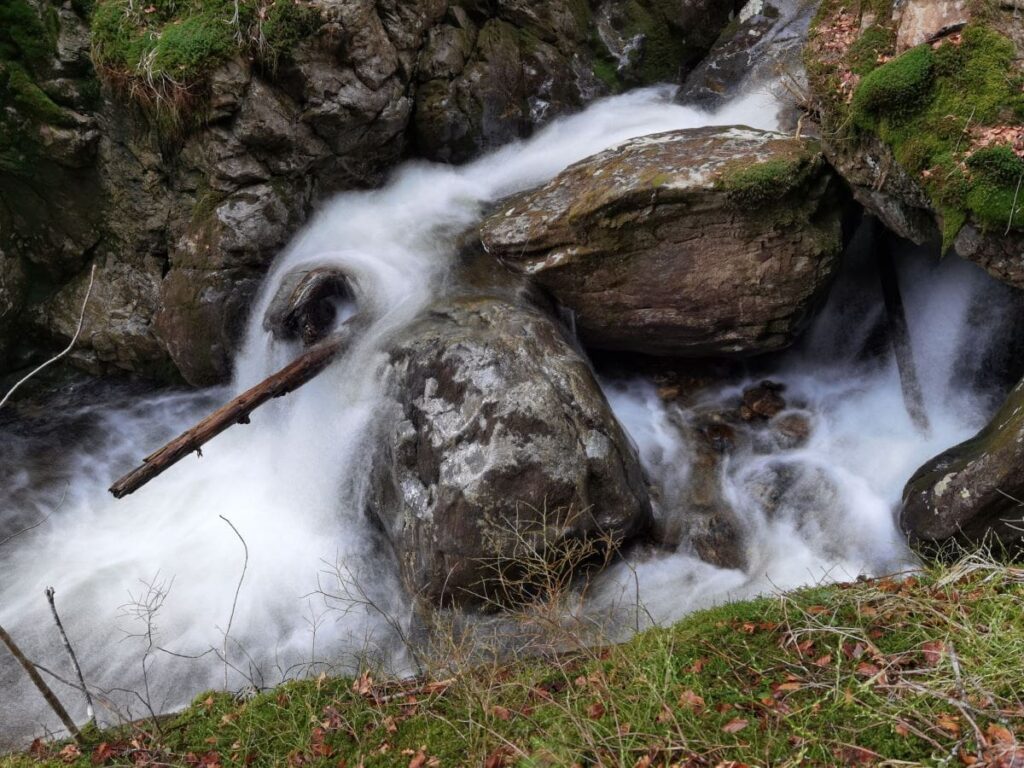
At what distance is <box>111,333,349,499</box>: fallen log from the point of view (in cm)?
576

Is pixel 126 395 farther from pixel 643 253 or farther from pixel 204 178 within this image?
pixel 643 253

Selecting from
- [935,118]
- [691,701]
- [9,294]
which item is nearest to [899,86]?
[935,118]

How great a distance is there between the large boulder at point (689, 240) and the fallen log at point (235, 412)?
1.95m

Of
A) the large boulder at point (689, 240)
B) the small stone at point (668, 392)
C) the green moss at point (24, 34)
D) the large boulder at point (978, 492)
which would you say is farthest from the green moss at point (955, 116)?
the green moss at point (24, 34)

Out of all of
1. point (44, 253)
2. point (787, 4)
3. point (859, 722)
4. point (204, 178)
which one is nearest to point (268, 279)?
point (204, 178)

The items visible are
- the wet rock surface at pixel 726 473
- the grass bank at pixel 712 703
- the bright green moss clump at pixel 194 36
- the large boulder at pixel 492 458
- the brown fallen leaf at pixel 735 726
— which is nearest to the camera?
the grass bank at pixel 712 703

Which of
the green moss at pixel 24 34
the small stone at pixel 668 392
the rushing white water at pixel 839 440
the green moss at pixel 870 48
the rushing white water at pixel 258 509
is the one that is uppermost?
the green moss at pixel 24 34

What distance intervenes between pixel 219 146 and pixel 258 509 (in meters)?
3.75

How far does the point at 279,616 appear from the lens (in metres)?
6.00

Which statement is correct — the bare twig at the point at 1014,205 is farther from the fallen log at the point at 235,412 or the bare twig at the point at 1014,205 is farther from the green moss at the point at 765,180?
the fallen log at the point at 235,412

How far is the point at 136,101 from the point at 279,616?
18.6 ft

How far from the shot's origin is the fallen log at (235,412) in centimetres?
576

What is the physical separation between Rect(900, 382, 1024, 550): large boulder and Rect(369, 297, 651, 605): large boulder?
6.76 feet

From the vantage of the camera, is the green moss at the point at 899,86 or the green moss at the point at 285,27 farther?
the green moss at the point at 285,27
